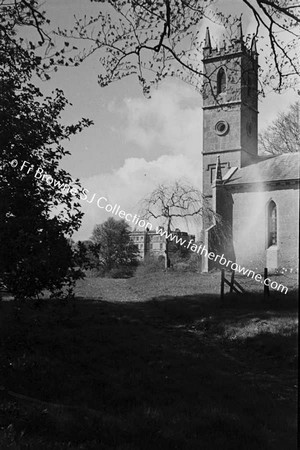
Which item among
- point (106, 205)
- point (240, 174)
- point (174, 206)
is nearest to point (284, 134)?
point (240, 174)

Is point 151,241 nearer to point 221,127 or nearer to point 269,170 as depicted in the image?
point 221,127

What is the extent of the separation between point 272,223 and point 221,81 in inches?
110

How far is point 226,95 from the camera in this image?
4.63 meters

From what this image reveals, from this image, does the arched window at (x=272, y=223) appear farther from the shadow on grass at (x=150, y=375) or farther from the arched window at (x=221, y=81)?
the arched window at (x=221, y=81)

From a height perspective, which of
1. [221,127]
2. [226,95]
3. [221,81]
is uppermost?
[221,81]

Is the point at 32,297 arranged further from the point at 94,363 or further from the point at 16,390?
the point at 94,363

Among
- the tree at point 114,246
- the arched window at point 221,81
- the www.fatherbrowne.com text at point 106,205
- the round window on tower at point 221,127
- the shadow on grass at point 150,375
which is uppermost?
the arched window at point 221,81

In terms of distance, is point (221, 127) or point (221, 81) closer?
point (221, 81)

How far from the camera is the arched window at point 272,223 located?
20.7ft

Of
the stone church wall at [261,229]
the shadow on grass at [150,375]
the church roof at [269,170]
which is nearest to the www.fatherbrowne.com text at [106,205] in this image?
the stone church wall at [261,229]

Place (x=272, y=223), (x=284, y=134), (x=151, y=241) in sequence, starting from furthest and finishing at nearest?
1. (x=284, y=134)
2. (x=272, y=223)
3. (x=151, y=241)

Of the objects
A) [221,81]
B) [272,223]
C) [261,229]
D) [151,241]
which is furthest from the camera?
[261,229]

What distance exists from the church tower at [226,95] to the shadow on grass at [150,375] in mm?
2525

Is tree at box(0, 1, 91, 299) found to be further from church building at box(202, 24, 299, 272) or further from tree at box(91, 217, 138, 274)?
church building at box(202, 24, 299, 272)
